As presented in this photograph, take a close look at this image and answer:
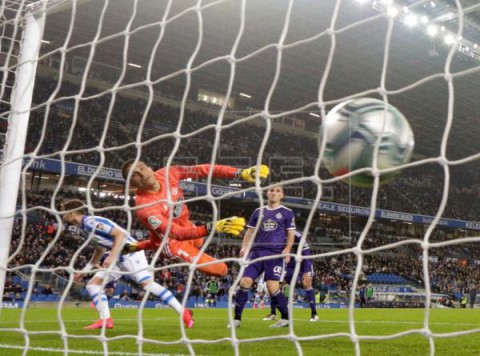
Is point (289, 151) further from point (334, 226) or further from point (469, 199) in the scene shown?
point (469, 199)

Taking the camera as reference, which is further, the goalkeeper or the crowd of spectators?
the crowd of spectators

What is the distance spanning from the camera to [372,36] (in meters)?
19.5

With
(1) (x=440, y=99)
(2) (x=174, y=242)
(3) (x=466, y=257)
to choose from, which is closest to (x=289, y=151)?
(1) (x=440, y=99)

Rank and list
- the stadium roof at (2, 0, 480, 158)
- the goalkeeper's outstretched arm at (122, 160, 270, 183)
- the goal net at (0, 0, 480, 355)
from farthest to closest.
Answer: the stadium roof at (2, 0, 480, 158)
the goal net at (0, 0, 480, 355)
the goalkeeper's outstretched arm at (122, 160, 270, 183)

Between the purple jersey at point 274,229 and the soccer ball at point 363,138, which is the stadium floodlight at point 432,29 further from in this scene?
the soccer ball at point 363,138

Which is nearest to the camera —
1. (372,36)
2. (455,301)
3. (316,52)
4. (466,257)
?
(372,36)

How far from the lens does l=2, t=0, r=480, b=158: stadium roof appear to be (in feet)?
59.4

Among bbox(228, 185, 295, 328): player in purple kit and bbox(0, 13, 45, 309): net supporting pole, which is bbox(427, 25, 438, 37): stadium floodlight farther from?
bbox(0, 13, 45, 309): net supporting pole

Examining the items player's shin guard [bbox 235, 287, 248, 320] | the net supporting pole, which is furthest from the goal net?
the net supporting pole

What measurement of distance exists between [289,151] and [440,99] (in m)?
6.92

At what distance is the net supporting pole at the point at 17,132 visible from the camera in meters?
3.63

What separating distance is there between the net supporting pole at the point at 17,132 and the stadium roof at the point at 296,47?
38.4 feet

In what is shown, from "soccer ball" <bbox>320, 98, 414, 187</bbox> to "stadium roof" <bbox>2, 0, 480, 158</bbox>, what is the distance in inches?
490

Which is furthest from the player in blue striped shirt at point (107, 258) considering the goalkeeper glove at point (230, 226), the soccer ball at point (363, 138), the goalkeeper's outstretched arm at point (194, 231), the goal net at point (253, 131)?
the goal net at point (253, 131)
